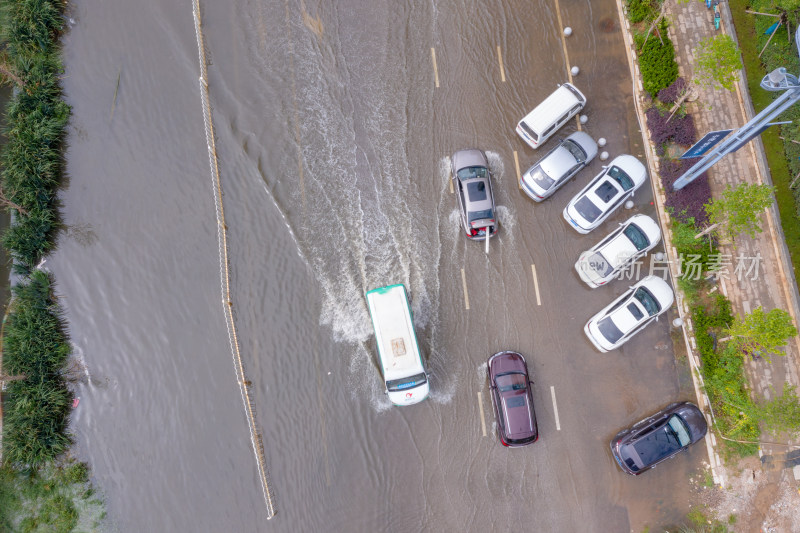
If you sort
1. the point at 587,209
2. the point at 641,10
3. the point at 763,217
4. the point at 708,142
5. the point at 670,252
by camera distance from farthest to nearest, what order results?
the point at 641,10, the point at 670,252, the point at 763,217, the point at 587,209, the point at 708,142

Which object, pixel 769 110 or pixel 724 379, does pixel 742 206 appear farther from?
pixel 724 379

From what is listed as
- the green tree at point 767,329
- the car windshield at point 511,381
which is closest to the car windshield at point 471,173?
the car windshield at point 511,381

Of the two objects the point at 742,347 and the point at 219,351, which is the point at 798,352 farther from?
the point at 219,351

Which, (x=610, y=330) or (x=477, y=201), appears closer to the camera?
(x=610, y=330)

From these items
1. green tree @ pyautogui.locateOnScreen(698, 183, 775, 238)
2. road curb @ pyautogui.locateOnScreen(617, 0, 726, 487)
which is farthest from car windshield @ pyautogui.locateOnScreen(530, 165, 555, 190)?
green tree @ pyautogui.locateOnScreen(698, 183, 775, 238)

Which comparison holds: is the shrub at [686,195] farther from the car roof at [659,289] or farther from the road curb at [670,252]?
the car roof at [659,289]

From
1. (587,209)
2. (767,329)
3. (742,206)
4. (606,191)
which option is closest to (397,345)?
(587,209)
